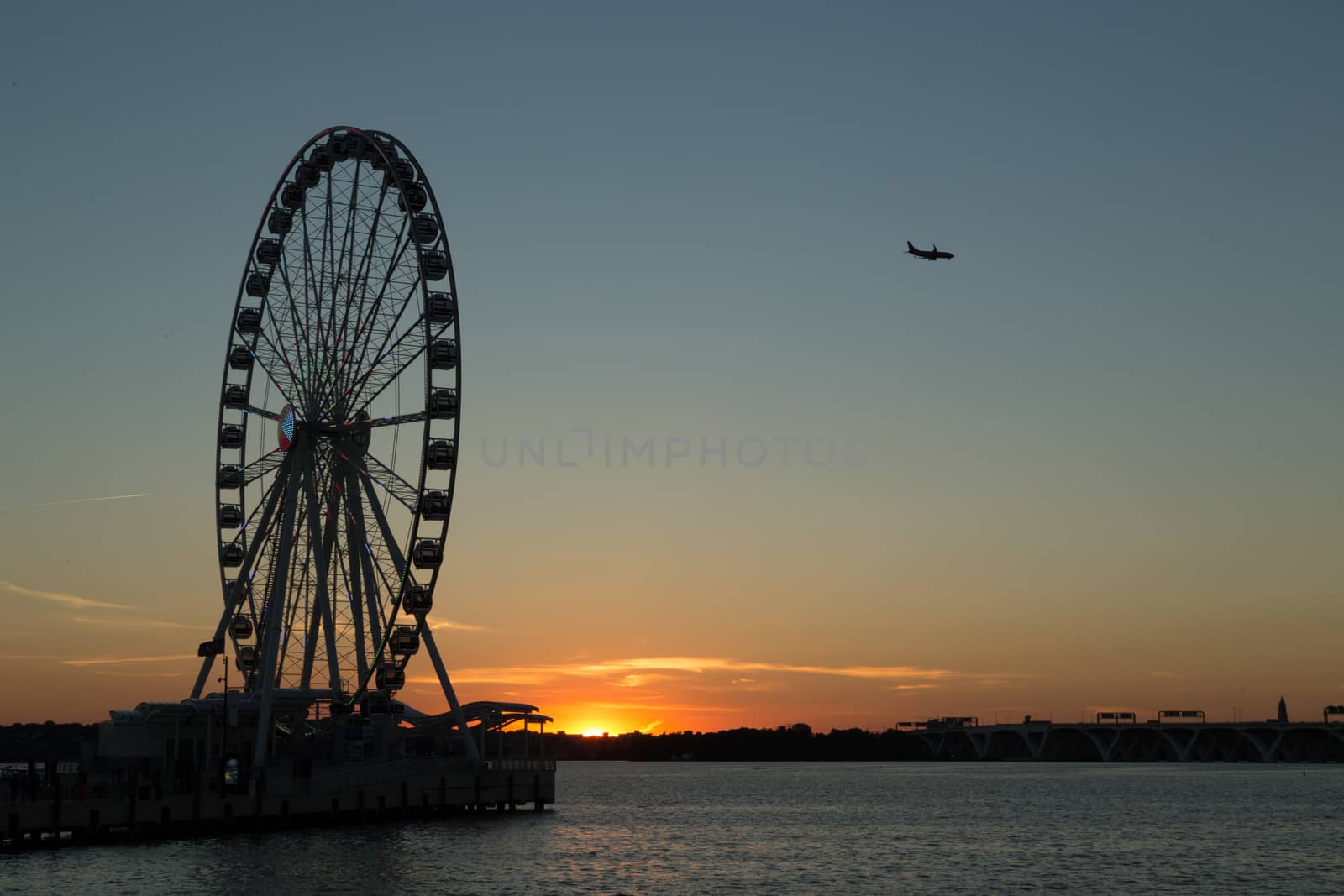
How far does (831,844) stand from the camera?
87375 millimetres

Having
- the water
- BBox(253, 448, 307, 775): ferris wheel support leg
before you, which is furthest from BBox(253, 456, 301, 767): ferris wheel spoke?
the water

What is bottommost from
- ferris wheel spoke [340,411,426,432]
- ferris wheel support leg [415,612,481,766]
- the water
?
the water

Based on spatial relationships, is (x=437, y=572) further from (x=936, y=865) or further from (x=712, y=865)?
(x=936, y=865)

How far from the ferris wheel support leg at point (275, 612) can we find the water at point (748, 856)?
5.03 metres

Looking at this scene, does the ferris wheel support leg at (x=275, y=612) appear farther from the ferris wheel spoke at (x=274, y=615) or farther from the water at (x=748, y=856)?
the water at (x=748, y=856)

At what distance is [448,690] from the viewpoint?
8438 cm

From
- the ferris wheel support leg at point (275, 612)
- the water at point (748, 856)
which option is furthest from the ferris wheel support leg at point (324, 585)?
the water at point (748, 856)

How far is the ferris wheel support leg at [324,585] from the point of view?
253 ft

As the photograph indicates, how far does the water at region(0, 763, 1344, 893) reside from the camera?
60.8m

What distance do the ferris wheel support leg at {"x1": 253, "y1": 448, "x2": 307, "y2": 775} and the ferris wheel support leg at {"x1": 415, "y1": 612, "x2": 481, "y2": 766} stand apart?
721 cm

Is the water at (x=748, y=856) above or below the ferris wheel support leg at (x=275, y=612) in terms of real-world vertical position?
below

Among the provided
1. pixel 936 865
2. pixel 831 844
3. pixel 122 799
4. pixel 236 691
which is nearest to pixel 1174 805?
pixel 831 844

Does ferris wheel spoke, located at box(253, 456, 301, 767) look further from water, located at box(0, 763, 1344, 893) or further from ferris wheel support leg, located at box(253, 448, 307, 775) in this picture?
water, located at box(0, 763, 1344, 893)

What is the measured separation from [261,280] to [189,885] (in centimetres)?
3856
